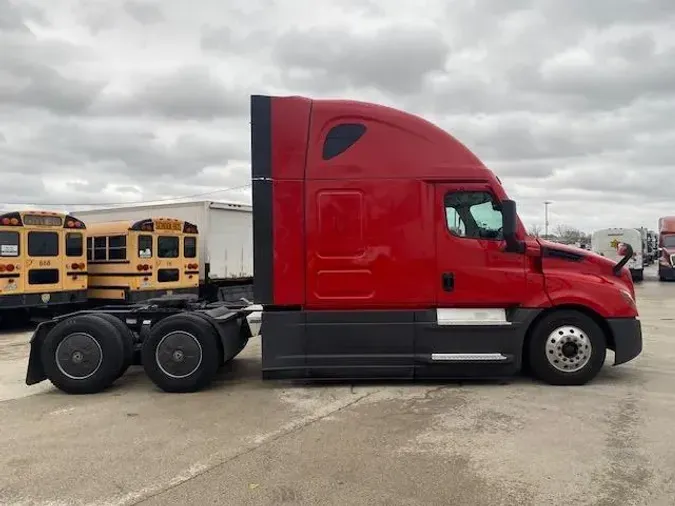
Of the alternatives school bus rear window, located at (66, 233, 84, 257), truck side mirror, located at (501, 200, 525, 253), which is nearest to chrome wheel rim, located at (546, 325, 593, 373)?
truck side mirror, located at (501, 200, 525, 253)

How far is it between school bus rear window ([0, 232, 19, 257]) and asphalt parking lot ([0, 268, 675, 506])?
21.3 feet

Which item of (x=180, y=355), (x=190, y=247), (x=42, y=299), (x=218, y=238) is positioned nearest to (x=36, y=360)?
(x=180, y=355)

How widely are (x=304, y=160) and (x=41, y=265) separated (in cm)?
941

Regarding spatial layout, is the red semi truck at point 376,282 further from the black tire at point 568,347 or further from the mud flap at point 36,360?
the mud flap at point 36,360

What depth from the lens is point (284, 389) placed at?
7195 mm

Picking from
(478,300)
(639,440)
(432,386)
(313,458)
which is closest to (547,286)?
(478,300)

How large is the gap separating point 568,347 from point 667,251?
2820 cm

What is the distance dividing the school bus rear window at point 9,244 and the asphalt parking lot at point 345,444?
6.49 meters

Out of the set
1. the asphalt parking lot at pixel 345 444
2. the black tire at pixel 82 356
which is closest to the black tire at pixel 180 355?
the asphalt parking lot at pixel 345 444

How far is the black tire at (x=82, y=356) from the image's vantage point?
711cm

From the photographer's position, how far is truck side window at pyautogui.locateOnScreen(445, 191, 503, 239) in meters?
7.11

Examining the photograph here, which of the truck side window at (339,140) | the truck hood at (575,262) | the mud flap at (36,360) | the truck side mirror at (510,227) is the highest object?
the truck side window at (339,140)

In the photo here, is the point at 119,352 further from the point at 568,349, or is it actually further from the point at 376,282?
the point at 568,349

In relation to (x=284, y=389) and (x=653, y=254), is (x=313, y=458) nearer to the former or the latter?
(x=284, y=389)
